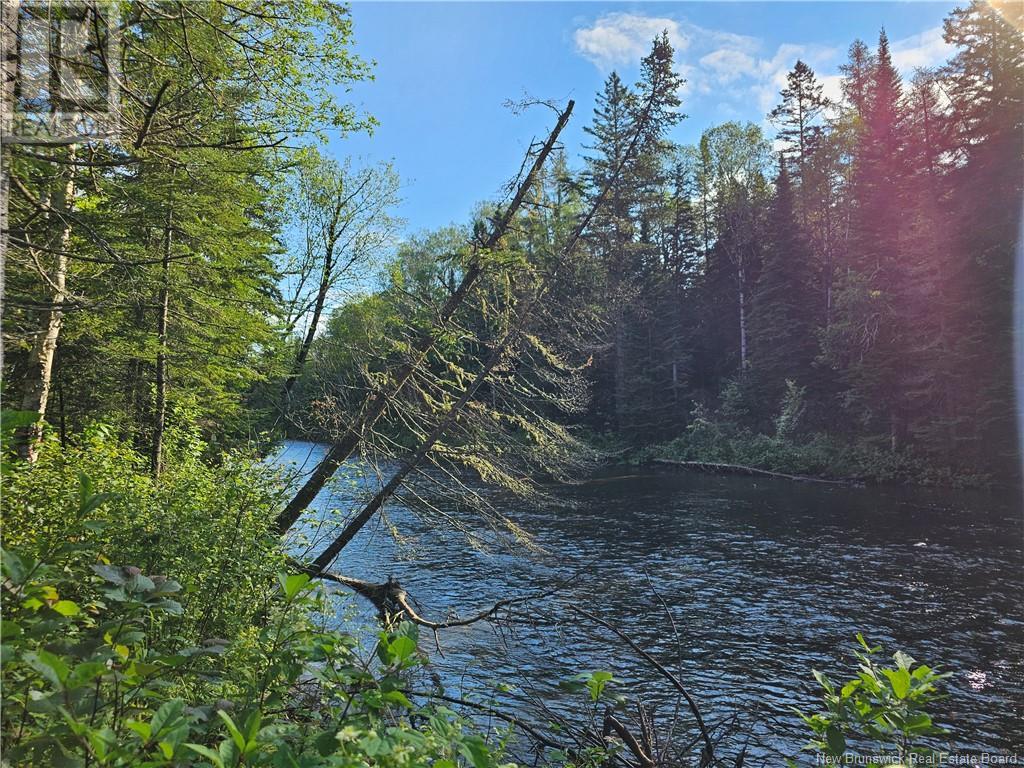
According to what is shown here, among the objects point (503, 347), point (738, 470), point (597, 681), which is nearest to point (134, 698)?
point (597, 681)

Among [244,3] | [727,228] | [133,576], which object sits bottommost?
[133,576]

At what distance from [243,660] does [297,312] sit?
1842 centimetres

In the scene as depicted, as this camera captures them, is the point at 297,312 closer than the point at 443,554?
No

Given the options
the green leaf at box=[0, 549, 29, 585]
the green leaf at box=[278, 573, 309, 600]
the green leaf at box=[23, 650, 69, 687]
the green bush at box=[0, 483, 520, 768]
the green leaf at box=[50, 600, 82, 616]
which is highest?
the green leaf at box=[0, 549, 29, 585]

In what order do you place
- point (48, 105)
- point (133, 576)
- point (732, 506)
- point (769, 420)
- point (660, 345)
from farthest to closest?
point (660, 345) < point (769, 420) < point (732, 506) < point (48, 105) < point (133, 576)

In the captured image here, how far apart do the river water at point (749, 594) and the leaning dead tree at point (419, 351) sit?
421 millimetres

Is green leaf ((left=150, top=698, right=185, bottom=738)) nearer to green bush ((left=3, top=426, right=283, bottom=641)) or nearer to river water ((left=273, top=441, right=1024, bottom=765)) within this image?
green bush ((left=3, top=426, right=283, bottom=641))

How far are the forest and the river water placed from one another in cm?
51

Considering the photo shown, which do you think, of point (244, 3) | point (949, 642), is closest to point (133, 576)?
point (244, 3)

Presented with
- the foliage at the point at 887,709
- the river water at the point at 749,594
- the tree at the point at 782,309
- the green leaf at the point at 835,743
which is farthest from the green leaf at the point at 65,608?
the tree at the point at 782,309

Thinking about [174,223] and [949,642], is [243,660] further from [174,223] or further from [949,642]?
Answer: [949,642]

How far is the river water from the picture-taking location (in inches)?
296

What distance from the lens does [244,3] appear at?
4.71m

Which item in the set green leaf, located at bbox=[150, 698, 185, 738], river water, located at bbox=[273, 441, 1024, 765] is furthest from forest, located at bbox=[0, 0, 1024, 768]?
river water, located at bbox=[273, 441, 1024, 765]
